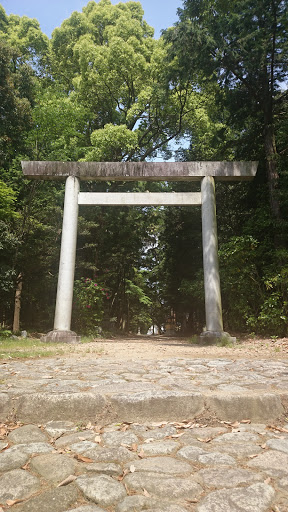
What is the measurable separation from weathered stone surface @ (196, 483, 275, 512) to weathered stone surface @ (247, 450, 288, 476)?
7.8 inches

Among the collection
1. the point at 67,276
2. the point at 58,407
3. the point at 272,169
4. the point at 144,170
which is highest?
the point at 272,169

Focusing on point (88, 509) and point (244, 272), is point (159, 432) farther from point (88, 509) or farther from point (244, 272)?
point (244, 272)

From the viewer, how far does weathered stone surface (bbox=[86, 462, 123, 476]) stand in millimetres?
1666

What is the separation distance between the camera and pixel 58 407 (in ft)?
8.20

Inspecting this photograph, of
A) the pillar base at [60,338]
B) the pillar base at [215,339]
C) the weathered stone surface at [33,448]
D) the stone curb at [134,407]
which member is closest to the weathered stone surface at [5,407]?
the stone curb at [134,407]

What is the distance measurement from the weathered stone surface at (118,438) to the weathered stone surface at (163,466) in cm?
27

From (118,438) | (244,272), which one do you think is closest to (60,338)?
(244,272)

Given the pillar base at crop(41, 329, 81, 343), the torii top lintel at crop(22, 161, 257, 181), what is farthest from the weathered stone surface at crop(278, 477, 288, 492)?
the torii top lintel at crop(22, 161, 257, 181)

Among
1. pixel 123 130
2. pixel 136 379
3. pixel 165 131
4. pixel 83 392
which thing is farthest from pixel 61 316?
pixel 165 131

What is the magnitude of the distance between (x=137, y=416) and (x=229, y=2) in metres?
15.4

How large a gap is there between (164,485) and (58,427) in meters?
1.09

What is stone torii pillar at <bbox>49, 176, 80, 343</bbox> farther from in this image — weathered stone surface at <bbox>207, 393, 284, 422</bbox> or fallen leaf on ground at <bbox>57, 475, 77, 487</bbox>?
fallen leaf on ground at <bbox>57, 475, 77, 487</bbox>

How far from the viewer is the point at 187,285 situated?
44.0 feet

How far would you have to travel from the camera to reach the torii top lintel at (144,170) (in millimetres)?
9266
